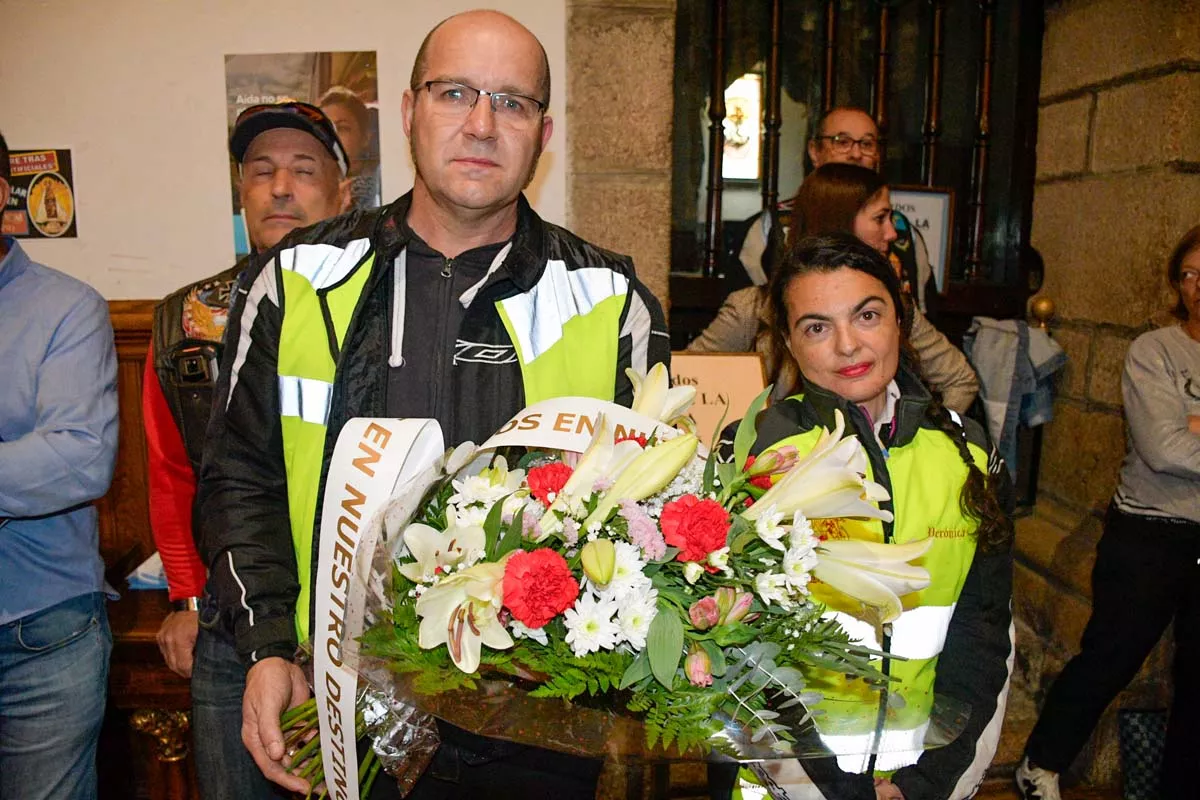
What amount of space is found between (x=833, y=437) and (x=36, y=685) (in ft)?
5.67

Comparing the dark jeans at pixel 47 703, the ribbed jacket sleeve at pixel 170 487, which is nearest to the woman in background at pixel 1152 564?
the ribbed jacket sleeve at pixel 170 487

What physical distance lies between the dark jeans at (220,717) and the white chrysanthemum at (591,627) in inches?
36.9

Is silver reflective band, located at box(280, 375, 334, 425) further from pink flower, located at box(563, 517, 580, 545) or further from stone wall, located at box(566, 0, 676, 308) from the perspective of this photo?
stone wall, located at box(566, 0, 676, 308)

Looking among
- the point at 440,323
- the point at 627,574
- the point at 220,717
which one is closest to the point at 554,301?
the point at 440,323

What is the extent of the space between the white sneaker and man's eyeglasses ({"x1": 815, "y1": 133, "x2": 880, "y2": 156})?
1.94 metres

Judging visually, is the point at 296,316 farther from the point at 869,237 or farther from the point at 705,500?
the point at 869,237

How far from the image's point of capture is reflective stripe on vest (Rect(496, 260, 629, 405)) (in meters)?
1.45

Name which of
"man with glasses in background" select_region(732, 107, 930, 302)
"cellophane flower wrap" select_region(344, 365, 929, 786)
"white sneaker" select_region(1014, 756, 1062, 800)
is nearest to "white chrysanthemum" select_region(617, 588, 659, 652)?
"cellophane flower wrap" select_region(344, 365, 929, 786)

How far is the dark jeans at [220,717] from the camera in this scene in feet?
5.19

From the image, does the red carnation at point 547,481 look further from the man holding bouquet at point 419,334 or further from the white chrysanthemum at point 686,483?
the man holding bouquet at point 419,334

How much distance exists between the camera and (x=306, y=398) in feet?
4.66

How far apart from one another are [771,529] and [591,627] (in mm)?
211

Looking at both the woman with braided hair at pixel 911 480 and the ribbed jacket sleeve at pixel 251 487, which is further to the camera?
the woman with braided hair at pixel 911 480

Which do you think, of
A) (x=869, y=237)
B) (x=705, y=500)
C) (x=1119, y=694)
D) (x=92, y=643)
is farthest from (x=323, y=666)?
(x=1119, y=694)
